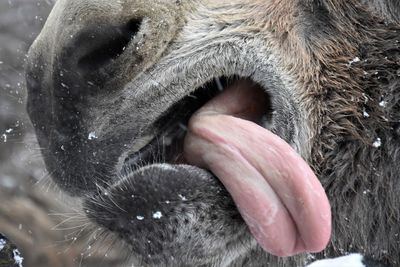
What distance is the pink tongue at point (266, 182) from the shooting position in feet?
6.73

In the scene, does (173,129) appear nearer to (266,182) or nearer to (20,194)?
(266,182)

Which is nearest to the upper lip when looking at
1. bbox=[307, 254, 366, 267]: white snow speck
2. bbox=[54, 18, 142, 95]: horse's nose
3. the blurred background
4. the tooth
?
the tooth

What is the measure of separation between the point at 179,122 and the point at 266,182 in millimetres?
371

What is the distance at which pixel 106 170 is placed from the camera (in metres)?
2.18

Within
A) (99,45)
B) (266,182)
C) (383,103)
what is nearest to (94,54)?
(99,45)

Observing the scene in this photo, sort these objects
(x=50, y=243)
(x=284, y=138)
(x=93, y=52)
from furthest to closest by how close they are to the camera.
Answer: (x=50, y=243) < (x=284, y=138) < (x=93, y=52)

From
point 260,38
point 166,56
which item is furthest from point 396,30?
point 166,56

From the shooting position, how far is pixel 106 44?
2.05 m

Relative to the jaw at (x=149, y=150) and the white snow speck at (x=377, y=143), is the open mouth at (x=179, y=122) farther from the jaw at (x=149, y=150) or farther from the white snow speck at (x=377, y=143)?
the white snow speck at (x=377, y=143)

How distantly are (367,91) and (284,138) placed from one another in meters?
0.32

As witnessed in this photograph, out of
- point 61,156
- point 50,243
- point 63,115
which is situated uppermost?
point 63,115

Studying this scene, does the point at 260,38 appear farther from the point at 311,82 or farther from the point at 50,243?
the point at 50,243

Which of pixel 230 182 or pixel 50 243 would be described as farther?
pixel 50 243

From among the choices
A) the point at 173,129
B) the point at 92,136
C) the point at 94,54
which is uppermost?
the point at 94,54
